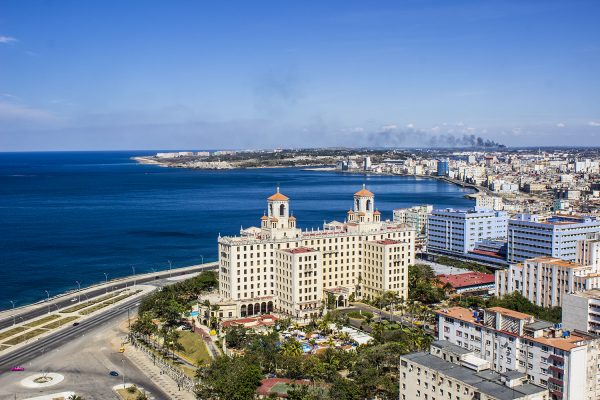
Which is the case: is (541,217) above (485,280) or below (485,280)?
above

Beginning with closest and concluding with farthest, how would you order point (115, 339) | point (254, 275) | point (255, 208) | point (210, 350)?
point (210, 350)
point (115, 339)
point (254, 275)
point (255, 208)

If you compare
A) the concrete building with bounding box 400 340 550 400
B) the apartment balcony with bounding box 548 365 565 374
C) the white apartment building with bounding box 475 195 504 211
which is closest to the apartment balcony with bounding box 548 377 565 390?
the apartment balcony with bounding box 548 365 565 374

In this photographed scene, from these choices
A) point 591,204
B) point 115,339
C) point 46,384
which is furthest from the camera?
point 591,204

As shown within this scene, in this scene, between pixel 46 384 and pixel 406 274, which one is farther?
pixel 406 274

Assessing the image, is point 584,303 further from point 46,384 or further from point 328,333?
point 46,384

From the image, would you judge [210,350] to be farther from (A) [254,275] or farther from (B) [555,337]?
(B) [555,337]

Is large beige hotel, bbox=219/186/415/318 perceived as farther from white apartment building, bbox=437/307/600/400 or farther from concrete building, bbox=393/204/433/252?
concrete building, bbox=393/204/433/252

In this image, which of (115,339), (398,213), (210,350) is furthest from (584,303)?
(398,213)

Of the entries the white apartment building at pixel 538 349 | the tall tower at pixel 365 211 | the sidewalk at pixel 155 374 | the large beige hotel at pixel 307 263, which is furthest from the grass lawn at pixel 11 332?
the white apartment building at pixel 538 349

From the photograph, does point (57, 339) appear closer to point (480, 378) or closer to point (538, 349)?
point (480, 378)
